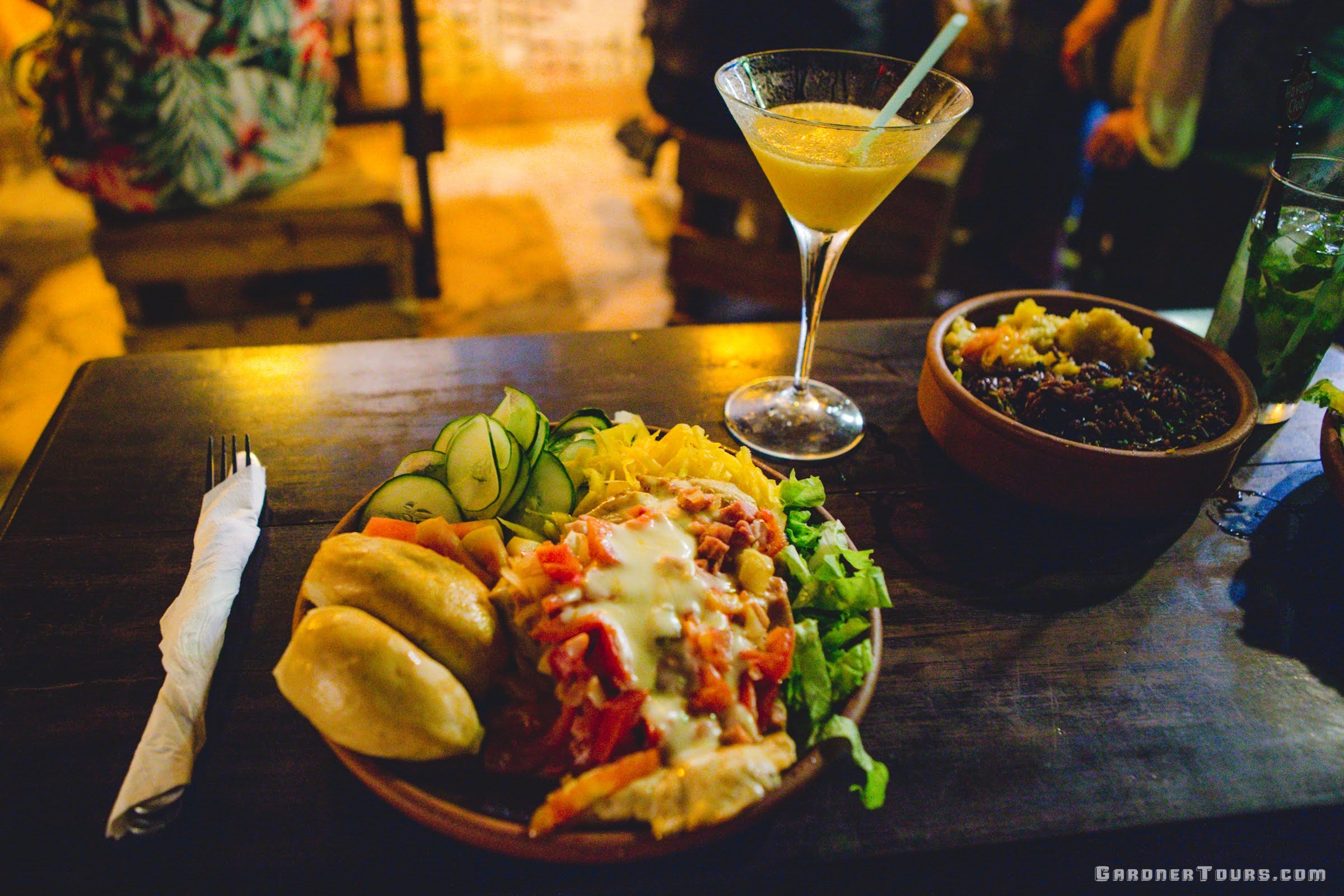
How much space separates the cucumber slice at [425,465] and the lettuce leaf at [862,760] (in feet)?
2.65

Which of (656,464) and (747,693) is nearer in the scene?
(747,693)

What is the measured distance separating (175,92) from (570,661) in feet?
10.2

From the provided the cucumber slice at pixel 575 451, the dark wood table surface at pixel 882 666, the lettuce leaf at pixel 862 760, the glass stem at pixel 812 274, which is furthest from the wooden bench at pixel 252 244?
the lettuce leaf at pixel 862 760

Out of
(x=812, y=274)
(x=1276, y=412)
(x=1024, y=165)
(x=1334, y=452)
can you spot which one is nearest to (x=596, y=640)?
(x=812, y=274)

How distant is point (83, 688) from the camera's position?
1277 millimetres

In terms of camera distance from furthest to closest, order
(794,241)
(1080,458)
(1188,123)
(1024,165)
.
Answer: (1024,165) → (794,241) → (1188,123) → (1080,458)

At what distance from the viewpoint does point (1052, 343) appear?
6.18 feet

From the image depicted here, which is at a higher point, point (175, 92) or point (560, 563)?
point (175, 92)

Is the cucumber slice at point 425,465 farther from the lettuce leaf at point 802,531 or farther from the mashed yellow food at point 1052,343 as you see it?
the mashed yellow food at point 1052,343

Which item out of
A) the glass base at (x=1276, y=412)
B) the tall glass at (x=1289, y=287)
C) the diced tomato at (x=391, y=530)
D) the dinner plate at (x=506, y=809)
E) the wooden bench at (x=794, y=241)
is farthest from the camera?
the wooden bench at (x=794, y=241)

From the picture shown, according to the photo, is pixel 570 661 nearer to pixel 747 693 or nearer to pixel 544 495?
pixel 747 693

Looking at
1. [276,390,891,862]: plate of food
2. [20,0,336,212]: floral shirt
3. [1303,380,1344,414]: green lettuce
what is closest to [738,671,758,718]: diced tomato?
[276,390,891,862]: plate of food

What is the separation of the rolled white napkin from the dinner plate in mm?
291

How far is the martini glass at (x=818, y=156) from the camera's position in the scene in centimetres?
160
